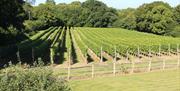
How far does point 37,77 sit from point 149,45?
44.2 meters

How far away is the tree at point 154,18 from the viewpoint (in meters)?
124

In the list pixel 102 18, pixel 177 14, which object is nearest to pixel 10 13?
pixel 177 14

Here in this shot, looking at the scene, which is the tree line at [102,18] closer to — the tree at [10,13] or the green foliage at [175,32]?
the green foliage at [175,32]

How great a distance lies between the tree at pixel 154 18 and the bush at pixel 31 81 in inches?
4365

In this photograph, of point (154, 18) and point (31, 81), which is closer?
point (31, 81)

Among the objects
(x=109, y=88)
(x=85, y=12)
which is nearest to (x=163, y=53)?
(x=109, y=88)

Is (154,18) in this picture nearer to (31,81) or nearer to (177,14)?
(177,14)

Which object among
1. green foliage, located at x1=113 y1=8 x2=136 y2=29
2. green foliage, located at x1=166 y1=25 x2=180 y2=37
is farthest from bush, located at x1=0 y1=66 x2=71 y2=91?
green foliage, located at x1=113 y1=8 x2=136 y2=29

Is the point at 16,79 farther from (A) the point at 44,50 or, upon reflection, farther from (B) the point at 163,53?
(B) the point at 163,53

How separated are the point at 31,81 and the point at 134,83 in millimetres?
17858

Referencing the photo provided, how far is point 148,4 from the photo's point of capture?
139125 mm

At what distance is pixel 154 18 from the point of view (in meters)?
125

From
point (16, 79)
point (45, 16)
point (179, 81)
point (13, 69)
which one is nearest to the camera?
point (16, 79)

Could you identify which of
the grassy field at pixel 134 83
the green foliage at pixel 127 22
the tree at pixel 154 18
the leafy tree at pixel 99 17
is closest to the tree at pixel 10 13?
the grassy field at pixel 134 83
